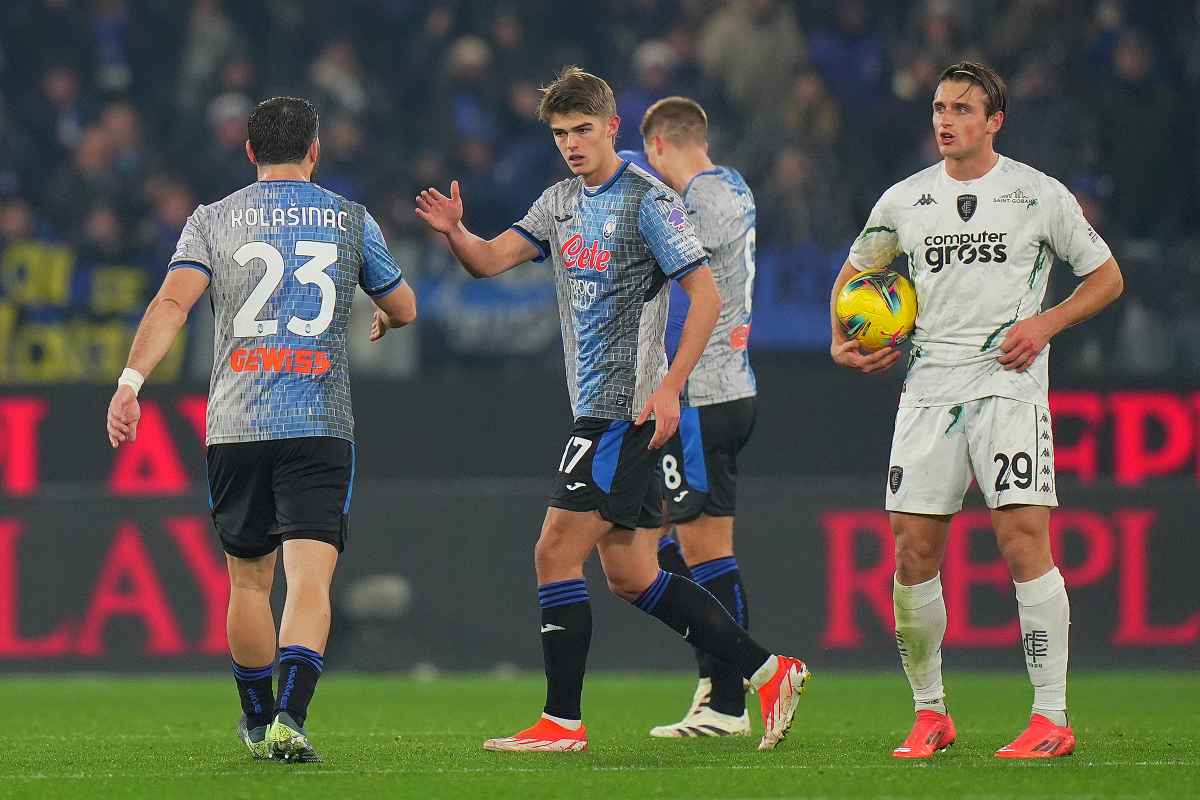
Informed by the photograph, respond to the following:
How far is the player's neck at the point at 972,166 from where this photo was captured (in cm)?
625

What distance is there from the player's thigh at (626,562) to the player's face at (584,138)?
48.4 inches

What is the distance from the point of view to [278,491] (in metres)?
5.89

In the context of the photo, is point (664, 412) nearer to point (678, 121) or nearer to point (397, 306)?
point (397, 306)

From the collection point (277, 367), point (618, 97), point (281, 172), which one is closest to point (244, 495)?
point (277, 367)

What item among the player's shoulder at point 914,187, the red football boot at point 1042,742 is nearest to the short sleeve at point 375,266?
the player's shoulder at point 914,187

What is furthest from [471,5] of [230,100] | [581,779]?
[581,779]

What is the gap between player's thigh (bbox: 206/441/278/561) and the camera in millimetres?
5898

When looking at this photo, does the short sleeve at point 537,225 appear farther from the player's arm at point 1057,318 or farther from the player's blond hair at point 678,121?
the player's arm at point 1057,318

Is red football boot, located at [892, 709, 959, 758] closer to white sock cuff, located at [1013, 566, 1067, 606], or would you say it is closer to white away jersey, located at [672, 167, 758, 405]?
white sock cuff, located at [1013, 566, 1067, 606]

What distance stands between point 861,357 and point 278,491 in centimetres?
198

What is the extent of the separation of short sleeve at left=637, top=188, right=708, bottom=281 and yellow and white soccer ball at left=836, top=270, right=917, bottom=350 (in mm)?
542

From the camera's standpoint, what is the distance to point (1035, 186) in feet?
20.4

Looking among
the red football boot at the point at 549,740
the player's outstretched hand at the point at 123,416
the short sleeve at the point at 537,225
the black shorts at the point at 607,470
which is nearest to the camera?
the player's outstretched hand at the point at 123,416

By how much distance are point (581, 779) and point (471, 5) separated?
34.3 ft
